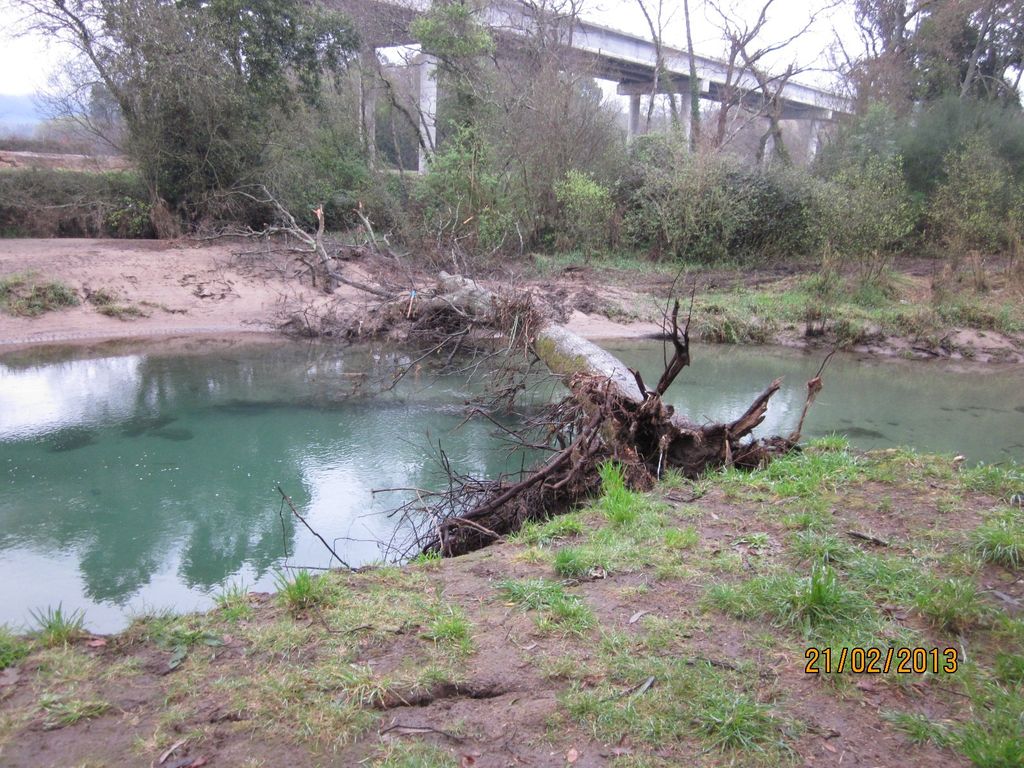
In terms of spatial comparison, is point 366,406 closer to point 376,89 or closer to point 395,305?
point 395,305

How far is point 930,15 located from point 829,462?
927 inches

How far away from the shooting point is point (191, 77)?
16.5m

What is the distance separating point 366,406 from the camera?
9812 millimetres

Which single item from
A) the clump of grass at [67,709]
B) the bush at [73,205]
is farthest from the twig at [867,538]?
the bush at [73,205]

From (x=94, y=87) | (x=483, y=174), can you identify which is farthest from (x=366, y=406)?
(x=94, y=87)

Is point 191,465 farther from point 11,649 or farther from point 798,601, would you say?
point 798,601

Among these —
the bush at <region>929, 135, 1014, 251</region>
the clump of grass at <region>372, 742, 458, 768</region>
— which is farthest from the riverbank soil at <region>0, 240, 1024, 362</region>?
the clump of grass at <region>372, 742, 458, 768</region>

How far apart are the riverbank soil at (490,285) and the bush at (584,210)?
311cm

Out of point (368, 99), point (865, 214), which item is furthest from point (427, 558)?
point (368, 99)

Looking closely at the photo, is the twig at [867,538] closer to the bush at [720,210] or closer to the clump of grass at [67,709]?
the clump of grass at [67,709]

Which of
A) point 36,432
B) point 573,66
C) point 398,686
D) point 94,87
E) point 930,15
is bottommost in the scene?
point 36,432

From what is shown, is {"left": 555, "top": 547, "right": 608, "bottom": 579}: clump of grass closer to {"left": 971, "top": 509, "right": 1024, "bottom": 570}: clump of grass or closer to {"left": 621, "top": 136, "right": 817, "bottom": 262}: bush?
{"left": 971, "top": 509, "right": 1024, "bottom": 570}: clump of grass

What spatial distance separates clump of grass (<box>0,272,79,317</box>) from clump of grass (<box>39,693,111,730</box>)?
41.6 feet

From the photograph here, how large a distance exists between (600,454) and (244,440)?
459 centimetres
